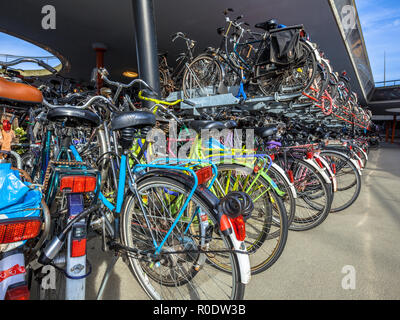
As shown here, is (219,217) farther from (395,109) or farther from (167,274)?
(395,109)

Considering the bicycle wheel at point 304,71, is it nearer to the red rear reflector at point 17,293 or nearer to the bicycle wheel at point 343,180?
the bicycle wheel at point 343,180

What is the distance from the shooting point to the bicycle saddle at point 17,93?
939 millimetres

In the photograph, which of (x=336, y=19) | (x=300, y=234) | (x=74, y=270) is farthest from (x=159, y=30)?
(x=74, y=270)

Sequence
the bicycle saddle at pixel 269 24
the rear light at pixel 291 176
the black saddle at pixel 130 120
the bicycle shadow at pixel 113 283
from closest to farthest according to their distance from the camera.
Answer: the black saddle at pixel 130 120 → the bicycle shadow at pixel 113 283 → the rear light at pixel 291 176 → the bicycle saddle at pixel 269 24

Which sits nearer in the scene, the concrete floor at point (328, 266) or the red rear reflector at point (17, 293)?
the red rear reflector at point (17, 293)

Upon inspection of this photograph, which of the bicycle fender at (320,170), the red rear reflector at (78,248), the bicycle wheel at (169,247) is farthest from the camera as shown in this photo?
the bicycle fender at (320,170)

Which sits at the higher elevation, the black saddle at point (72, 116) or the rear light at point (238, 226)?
the black saddle at point (72, 116)

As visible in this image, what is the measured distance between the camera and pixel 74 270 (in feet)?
2.93

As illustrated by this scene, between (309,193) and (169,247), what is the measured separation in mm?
2124

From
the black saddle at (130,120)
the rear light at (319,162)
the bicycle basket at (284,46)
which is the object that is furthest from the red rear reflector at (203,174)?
the bicycle basket at (284,46)

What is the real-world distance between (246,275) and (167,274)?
2.27 ft

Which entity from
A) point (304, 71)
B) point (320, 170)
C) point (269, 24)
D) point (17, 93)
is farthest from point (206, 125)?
point (304, 71)

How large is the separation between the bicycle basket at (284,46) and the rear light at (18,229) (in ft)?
9.72

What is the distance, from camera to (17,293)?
0.73 meters
